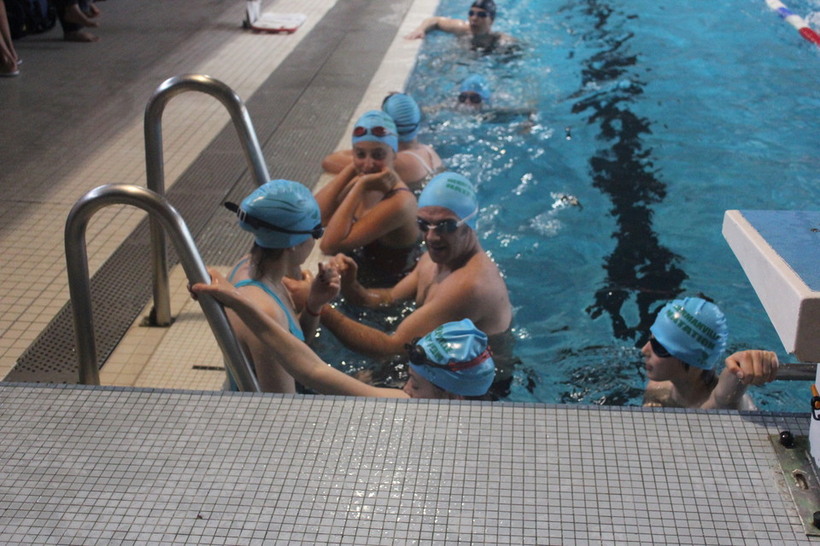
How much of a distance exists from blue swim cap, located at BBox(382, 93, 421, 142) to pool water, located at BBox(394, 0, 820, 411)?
81cm

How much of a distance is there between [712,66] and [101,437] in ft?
26.7

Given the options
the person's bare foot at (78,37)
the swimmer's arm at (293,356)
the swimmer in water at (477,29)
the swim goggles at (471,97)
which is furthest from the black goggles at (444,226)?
the person's bare foot at (78,37)

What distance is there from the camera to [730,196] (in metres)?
6.30

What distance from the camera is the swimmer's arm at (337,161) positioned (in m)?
5.80

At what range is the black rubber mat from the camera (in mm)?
4094

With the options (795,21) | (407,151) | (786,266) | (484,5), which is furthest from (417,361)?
(795,21)

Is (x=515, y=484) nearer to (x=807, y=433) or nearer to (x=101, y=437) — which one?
(x=807, y=433)

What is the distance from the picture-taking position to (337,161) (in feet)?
19.1

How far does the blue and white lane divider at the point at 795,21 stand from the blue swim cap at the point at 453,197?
6702mm

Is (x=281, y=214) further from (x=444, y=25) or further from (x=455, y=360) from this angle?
(x=444, y=25)

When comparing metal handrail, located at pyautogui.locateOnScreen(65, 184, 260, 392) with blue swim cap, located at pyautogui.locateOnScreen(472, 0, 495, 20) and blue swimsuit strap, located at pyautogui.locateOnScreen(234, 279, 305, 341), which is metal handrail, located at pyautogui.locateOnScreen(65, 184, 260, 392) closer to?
blue swimsuit strap, located at pyautogui.locateOnScreen(234, 279, 305, 341)

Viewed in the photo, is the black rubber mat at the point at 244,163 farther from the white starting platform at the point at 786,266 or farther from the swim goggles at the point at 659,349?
the white starting platform at the point at 786,266

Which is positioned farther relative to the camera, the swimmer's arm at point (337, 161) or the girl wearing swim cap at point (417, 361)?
the swimmer's arm at point (337, 161)

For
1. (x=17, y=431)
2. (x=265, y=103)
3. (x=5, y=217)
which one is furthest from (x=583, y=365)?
(x=265, y=103)
